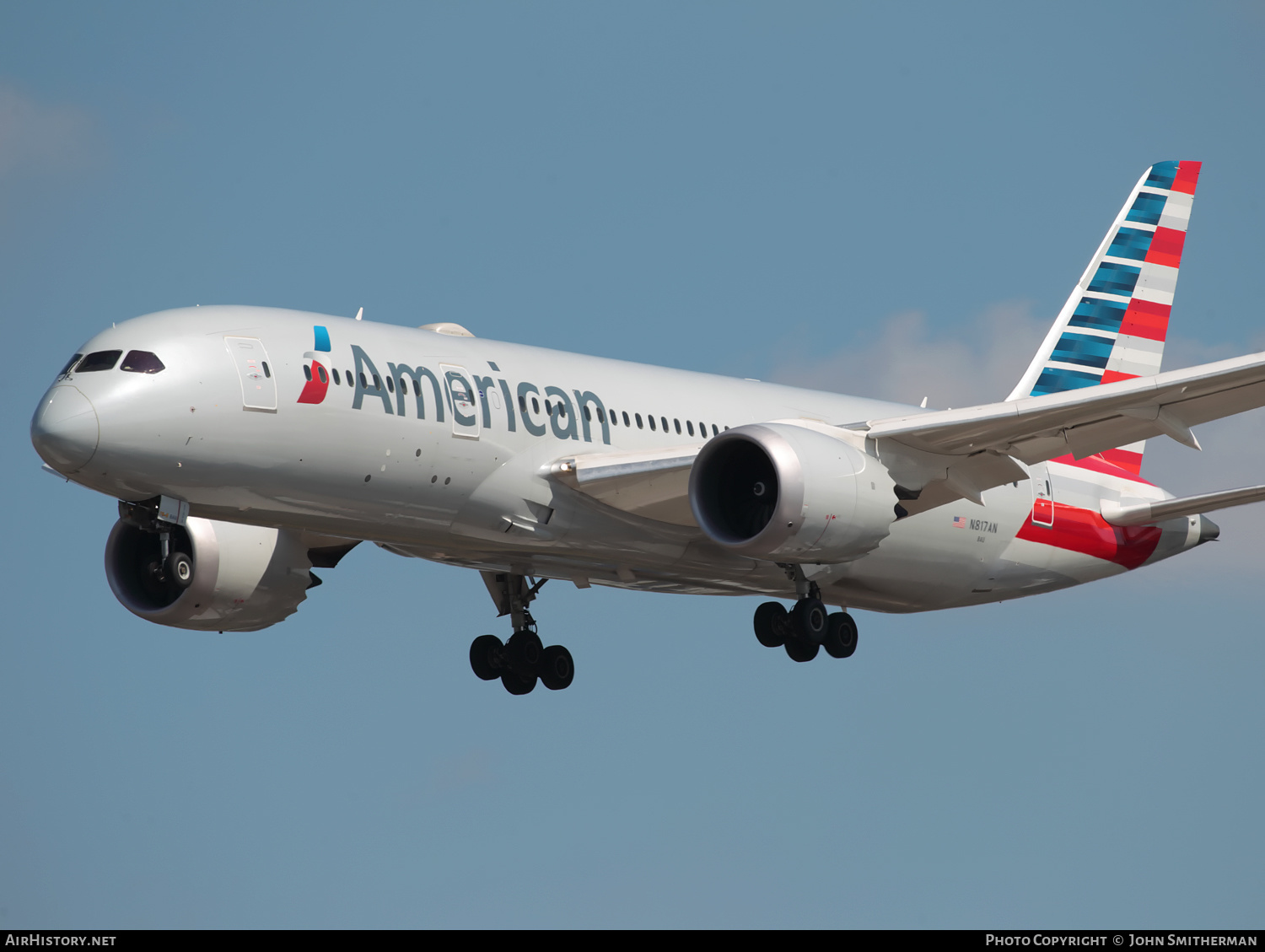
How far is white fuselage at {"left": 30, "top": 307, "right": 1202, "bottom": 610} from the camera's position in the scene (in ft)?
78.3

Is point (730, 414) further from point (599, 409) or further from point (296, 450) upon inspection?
point (296, 450)

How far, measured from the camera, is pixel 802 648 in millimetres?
30625

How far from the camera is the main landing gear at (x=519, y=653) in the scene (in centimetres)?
3238

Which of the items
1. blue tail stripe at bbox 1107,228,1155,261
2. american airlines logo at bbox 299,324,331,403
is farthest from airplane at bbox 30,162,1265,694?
blue tail stripe at bbox 1107,228,1155,261

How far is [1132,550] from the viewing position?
116ft

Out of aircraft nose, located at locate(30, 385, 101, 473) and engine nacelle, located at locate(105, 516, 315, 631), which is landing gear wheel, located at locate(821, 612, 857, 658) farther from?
aircraft nose, located at locate(30, 385, 101, 473)

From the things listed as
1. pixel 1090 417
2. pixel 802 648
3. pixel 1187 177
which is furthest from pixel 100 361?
pixel 1187 177

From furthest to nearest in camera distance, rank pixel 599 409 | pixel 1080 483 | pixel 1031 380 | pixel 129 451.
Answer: pixel 1031 380 → pixel 1080 483 → pixel 599 409 → pixel 129 451

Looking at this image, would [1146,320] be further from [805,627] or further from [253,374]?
[253,374]

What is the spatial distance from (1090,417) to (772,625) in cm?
700

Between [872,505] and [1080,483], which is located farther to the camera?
[1080,483]

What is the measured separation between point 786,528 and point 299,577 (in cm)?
1022

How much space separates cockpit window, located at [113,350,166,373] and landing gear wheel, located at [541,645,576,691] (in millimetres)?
11055
